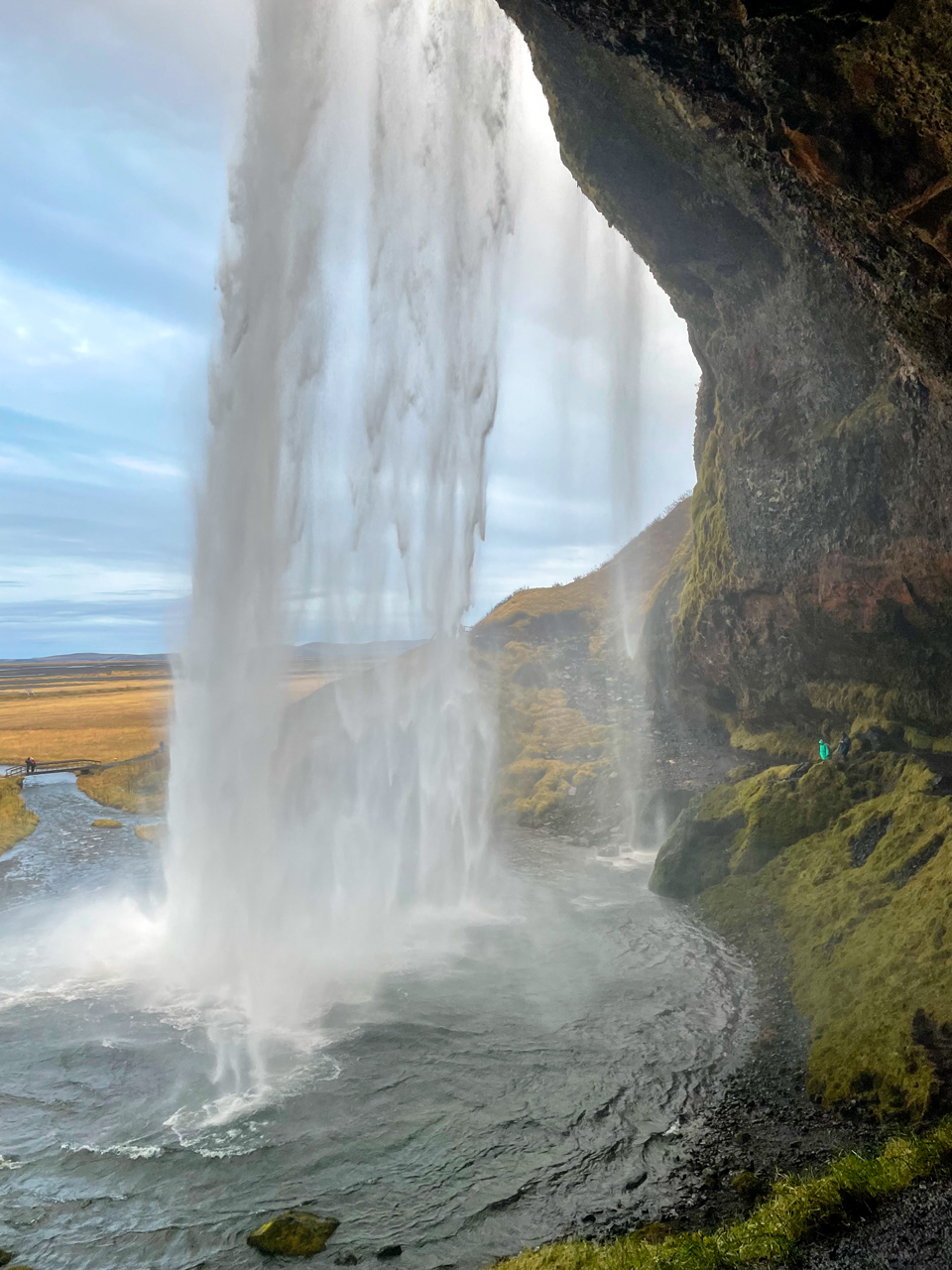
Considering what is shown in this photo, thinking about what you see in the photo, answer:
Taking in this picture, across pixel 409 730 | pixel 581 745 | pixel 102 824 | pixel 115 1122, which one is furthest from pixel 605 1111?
pixel 102 824

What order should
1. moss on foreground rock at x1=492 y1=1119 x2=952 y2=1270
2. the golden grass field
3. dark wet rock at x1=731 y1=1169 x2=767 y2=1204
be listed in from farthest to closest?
the golden grass field, dark wet rock at x1=731 y1=1169 x2=767 y2=1204, moss on foreground rock at x1=492 y1=1119 x2=952 y2=1270

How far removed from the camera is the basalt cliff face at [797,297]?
11250mm

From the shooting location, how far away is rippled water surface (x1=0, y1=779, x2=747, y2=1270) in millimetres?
10688

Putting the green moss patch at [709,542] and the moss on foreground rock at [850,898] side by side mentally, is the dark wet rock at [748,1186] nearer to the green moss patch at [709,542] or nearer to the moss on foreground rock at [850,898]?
the moss on foreground rock at [850,898]

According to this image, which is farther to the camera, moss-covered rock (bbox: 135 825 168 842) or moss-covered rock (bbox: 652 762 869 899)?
moss-covered rock (bbox: 135 825 168 842)

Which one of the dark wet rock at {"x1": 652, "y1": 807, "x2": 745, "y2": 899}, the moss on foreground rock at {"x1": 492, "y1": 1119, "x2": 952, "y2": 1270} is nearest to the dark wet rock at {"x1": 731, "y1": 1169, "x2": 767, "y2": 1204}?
the moss on foreground rock at {"x1": 492, "y1": 1119, "x2": 952, "y2": 1270}

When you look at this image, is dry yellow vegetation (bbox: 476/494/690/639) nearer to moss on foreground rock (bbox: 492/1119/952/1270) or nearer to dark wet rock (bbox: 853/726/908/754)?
dark wet rock (bbox: 853/726/908/754)

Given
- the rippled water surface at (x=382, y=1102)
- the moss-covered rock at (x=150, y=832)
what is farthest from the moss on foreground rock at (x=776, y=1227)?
the moss-covered rock at (x=150, y=832)

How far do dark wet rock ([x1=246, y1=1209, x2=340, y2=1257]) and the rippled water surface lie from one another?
201 mm

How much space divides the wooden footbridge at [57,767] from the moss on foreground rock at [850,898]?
4196 cm

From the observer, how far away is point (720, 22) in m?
11.8

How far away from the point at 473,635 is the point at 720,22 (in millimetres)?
45962

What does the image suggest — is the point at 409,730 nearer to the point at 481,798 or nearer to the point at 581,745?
the point at 481,798

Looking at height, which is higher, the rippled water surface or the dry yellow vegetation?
the dry yellow vegetation
